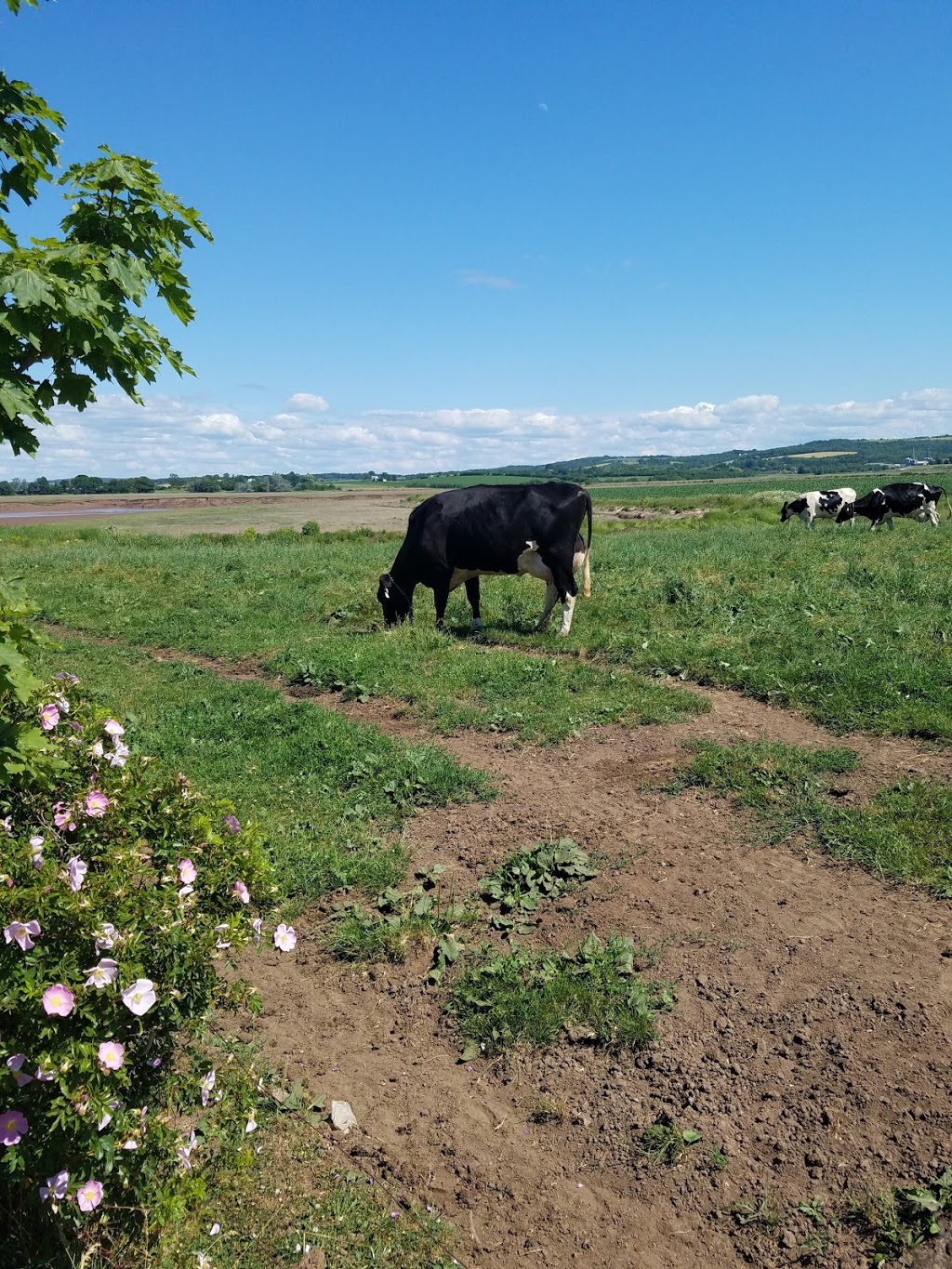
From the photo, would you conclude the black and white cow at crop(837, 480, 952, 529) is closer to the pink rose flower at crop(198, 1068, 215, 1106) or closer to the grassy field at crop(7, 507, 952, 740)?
the grassy field at crop(7, 507, 952, 740)

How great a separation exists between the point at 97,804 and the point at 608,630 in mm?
9392

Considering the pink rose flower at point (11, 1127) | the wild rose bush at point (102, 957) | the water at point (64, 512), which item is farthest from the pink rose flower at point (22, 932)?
the water at point (64, 512)

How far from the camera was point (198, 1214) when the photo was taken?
10.5ft

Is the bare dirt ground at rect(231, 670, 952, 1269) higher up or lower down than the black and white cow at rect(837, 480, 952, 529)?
lower down

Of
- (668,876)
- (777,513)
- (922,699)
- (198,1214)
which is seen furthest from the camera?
(777,513)

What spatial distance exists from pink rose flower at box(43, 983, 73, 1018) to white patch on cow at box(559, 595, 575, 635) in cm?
1014

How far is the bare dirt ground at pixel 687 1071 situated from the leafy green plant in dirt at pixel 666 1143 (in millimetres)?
42

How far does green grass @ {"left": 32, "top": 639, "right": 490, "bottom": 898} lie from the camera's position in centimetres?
596

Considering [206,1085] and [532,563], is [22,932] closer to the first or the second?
[206,1085]

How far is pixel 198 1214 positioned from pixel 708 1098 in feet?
7.14

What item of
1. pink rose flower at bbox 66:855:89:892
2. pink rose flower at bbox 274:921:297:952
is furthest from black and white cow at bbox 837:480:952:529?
pink rose flower at bbox 66:855:89:892

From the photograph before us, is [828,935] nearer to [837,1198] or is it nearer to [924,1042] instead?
[924,1042]

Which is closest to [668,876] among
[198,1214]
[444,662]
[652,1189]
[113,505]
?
[652,1189]

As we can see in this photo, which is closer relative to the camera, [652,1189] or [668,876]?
[652,1189]
